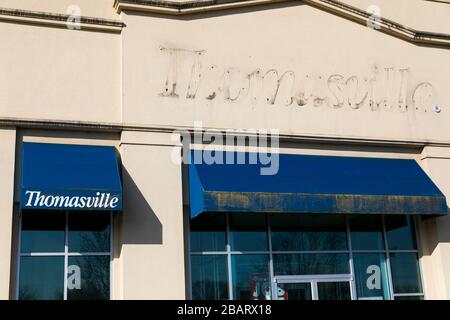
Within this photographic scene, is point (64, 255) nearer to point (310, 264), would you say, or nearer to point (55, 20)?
point (55, 20)

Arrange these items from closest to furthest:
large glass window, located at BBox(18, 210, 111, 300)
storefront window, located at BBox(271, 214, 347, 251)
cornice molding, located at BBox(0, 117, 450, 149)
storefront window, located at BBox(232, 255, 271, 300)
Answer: large glass window, located at BBox(18, 210, 111, 300) → cornice molding, located at BBox(0, 117, 450, 149) → storefront window, located at BBox(232, 255, 271, 300) → storefront window, located at BBox(271, 214, 347, 251)

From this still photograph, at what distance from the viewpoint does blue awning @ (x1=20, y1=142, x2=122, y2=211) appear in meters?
11.3

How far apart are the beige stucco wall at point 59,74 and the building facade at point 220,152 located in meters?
0.03

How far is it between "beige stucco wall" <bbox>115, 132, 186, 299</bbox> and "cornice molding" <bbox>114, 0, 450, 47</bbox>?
272 centimetres

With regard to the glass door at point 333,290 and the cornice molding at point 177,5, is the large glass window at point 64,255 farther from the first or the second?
the glass door at point 333,290

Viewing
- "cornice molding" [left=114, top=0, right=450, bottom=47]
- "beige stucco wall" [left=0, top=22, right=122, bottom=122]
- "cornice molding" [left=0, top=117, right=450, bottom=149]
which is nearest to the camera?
"cornice molding" [left=0, top=117, right=450, bottom=149]

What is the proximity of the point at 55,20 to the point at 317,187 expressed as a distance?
622 centimetres

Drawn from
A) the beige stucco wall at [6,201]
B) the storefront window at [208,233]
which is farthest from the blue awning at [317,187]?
the beige stucco wall at [6,201]

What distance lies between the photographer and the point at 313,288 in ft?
44.4

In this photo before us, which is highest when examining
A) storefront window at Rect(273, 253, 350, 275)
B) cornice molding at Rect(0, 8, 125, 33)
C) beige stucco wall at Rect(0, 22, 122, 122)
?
cornice molding at Rect(0, 8, 125, 33)

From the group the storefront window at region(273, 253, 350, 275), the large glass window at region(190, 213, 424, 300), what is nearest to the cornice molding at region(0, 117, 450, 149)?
the large glass window at region(190, 213, 424, 300)

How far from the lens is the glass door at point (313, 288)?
524 inches

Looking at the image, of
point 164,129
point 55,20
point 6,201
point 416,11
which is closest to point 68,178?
point 6,201

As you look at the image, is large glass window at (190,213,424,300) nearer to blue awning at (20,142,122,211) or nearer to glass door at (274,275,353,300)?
glass door at (274,275,353,300)
